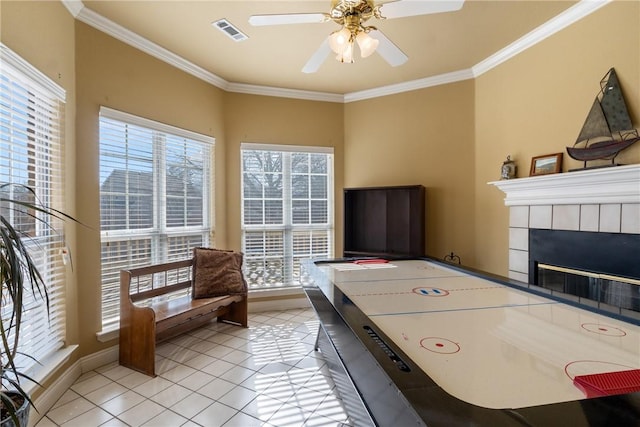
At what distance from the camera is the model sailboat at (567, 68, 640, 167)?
216cm

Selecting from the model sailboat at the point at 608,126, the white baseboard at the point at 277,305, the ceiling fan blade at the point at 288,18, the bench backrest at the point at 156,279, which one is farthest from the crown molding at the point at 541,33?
the bench backrest at the point at 156,279

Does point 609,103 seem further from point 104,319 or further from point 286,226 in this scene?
point 104,319

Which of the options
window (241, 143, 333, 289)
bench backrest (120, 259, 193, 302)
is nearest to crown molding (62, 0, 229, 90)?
window (241, 143, 333, 289)

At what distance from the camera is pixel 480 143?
353cm

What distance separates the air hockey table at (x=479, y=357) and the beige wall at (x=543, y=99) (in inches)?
59.6

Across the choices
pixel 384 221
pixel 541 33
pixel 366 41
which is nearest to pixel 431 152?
pixel 384 221

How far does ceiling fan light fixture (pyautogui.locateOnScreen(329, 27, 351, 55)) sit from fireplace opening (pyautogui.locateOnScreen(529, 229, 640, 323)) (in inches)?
71.4

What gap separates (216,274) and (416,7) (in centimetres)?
290

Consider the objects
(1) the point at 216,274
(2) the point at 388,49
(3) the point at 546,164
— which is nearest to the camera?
(2) the point at 388,49

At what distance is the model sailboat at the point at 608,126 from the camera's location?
216cm

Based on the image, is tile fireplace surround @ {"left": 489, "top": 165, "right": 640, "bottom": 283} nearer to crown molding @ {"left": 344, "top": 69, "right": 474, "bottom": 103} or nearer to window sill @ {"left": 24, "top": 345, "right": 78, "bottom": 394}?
crown molding @ {"left": 344, "top": 69, "right": 474, "bottom": 103}

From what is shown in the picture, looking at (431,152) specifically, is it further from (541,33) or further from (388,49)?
(388,49)

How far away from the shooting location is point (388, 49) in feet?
6.80

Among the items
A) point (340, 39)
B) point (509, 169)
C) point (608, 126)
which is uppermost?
point (340, 39)
